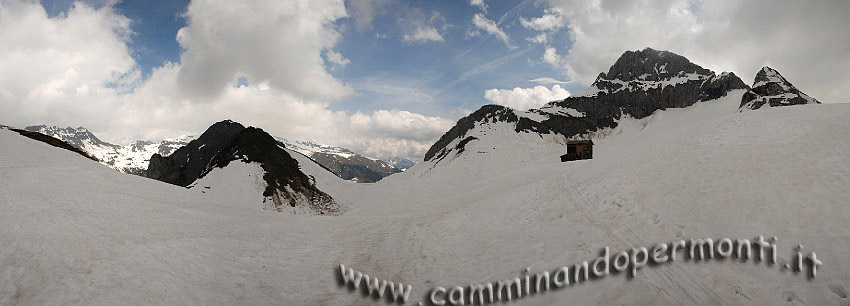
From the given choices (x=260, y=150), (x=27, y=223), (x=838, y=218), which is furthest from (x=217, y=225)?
(x=260, y=150)

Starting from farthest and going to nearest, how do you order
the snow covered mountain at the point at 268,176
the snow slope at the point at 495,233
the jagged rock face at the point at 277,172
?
the jagged rock face at the point at 277,172 → the snow covered mountain at the point at 268,176 → the snow slope at the point at 495,233

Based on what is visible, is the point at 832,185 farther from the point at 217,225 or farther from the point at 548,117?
the point at 548,117

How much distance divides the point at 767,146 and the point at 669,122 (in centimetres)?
18484

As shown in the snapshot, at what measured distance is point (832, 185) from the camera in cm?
1383

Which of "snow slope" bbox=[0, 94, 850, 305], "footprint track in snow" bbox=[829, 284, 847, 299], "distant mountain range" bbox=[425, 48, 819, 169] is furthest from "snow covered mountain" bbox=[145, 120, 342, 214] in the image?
"distant mountain range" bbox=[425, 48, 819, 169]

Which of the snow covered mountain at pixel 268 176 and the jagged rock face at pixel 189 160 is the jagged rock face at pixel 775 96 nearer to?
the snow covered mountain at pixel 268 176

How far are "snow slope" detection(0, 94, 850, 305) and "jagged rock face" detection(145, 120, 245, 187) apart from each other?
68.9m

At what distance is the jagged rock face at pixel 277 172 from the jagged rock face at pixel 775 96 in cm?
15312

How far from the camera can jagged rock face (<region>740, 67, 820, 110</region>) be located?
401ft

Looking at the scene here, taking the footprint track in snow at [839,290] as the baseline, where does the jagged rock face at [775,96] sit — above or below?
above

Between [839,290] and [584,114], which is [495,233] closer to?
[839,290]

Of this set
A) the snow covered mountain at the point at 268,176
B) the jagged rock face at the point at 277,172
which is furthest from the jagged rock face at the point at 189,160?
the jagged rock face at the point at 277,172

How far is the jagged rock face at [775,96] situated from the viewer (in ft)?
401

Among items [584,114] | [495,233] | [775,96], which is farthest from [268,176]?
[775,96]
